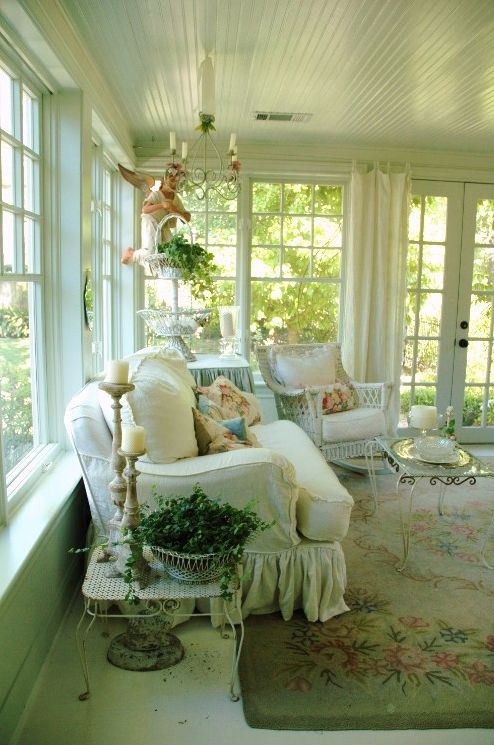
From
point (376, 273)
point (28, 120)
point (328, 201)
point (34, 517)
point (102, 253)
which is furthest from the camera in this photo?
point (328, 201)

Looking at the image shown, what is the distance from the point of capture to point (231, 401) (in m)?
3.20

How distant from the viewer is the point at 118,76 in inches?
120

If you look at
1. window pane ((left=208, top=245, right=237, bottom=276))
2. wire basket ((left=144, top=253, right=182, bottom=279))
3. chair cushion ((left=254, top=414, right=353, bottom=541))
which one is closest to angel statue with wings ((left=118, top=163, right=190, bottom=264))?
wire basket ((left=144, top=253, right=182, bottom=279))

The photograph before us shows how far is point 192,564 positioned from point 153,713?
1.59 ft

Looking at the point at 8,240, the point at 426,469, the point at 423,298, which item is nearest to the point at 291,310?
the point at 423,298

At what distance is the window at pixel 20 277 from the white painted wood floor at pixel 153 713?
671 millimetres

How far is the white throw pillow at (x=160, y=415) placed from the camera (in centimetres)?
221

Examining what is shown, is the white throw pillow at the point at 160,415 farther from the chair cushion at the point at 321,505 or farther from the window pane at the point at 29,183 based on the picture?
the window pane at the point at 29,183

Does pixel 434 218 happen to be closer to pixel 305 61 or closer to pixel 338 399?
pixel 338 399

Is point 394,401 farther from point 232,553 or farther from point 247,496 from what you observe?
point 232,553

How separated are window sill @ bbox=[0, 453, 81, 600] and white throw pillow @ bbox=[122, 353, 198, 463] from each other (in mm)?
357

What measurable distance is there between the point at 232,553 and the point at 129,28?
2153mm

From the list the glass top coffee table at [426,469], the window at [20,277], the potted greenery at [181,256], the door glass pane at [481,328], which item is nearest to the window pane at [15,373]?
the window at [20,277]

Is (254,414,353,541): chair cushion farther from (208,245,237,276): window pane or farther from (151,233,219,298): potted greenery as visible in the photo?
(208,245,237,276): window pane
